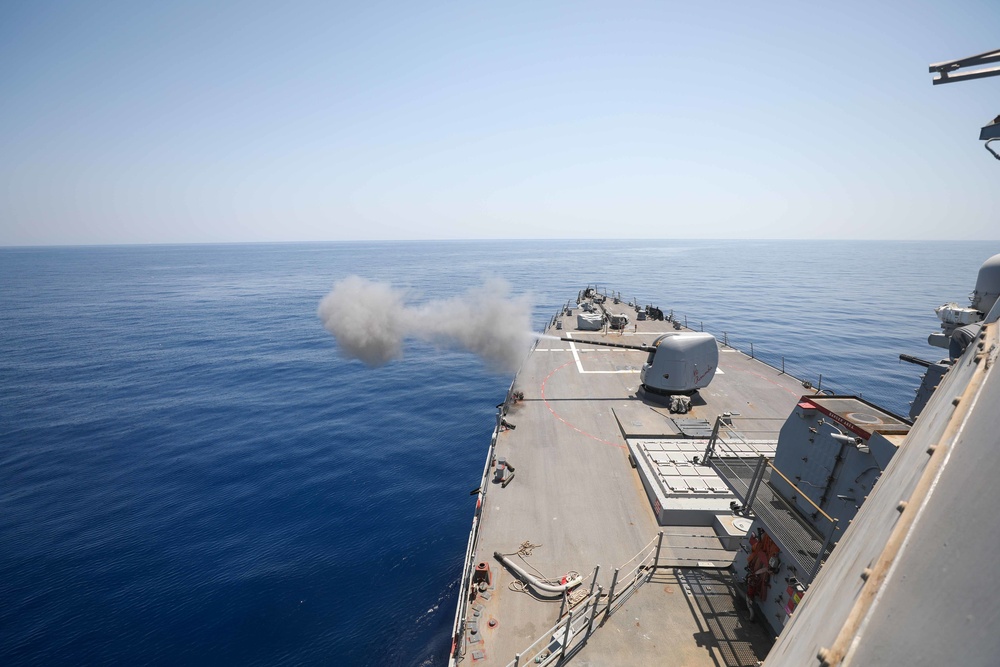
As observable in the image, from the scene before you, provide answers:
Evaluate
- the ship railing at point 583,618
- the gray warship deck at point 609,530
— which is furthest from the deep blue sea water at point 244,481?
the ship railing at point 583,618

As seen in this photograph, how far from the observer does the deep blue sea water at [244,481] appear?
1565 centimetres

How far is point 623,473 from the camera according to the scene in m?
16.5

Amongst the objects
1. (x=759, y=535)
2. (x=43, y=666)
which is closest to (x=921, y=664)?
(x=759, y=535)

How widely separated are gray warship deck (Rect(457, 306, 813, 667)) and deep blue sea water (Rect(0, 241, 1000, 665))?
552 cm

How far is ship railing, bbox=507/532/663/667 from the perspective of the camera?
9340 mm

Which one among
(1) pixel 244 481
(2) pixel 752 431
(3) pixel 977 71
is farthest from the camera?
(1) pixel 244 481

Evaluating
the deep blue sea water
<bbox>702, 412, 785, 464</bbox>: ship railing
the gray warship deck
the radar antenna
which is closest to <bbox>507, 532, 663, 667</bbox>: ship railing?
the gray warship deck

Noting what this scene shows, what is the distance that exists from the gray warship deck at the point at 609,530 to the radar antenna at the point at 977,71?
11120 millimetres

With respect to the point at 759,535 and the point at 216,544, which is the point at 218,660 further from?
the point at 759,535

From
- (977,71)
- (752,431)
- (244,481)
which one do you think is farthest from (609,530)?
(244,481)

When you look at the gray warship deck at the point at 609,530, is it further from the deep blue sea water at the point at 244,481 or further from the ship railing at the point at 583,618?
the deep blue sea water at the point at 244,481

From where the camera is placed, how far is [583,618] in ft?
33.1

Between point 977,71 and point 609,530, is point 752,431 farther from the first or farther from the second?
point 977,71

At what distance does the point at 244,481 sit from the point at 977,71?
31.2 metres
